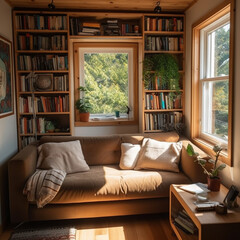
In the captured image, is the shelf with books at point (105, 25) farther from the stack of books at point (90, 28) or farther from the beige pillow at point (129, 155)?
the beige pillow at point (129, 155)

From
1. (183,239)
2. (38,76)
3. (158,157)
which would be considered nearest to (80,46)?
(38,76)

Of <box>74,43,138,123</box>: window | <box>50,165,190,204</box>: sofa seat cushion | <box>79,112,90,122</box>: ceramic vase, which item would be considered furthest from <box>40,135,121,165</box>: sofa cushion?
<box>74,43,138,123</box>: window

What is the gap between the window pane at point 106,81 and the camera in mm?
4340

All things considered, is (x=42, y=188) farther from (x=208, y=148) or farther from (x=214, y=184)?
(x=208, y=148)

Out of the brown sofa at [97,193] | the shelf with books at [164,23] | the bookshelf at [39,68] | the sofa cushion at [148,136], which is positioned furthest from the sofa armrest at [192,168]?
the shelf with books at [164,23]

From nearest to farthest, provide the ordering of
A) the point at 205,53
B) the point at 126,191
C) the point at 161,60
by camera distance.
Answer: the point at 126,191 < the point at 205,53 < the point at 161,60

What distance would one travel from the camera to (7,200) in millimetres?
3086

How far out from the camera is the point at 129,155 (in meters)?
3.41

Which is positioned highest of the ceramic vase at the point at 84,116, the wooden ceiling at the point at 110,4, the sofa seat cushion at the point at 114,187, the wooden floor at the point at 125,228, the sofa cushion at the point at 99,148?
the wooden ceiling at the point at 110,4

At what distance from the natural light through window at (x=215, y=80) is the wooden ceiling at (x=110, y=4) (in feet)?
1.89

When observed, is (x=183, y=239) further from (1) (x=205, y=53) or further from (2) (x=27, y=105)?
(2) (x=27, y=105)

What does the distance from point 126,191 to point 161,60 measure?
1977 millimetres

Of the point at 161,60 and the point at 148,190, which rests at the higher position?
the point at 161,60

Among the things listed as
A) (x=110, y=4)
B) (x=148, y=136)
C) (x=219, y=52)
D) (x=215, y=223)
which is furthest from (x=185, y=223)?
(x=110, y=4)
